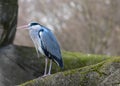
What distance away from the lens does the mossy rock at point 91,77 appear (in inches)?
299

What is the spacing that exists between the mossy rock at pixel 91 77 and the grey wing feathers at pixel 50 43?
0.72 metres

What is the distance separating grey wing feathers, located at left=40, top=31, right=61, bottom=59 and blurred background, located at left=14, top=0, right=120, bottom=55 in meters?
16.2

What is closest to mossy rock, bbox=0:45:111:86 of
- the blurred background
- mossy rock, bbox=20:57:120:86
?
mossy rock, bbox=20:57:120:86

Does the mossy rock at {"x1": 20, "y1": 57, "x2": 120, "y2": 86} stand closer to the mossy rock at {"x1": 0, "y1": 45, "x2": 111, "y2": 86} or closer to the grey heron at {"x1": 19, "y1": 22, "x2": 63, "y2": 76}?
the grey heron at {"x1": 19, "y1": 22, "x2": 63, "y2": 76}

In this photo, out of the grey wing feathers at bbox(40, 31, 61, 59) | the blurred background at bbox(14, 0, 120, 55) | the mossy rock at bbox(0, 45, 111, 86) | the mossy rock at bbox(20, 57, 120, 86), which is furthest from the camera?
the blurred background at bbox(14, 0, 120, 55)

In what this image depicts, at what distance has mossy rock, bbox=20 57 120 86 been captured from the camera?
7.58m

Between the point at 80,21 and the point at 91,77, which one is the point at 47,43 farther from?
the point at 80,21

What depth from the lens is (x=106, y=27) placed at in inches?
1025

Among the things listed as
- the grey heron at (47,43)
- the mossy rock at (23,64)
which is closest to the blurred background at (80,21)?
the mossy rock at (23,64)

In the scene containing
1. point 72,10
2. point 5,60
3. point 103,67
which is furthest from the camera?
point 72,10

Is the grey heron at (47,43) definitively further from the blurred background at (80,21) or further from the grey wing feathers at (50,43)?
the blurred background at (80,21)

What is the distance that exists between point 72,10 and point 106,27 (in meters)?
1.77

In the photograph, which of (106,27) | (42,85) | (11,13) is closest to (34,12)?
(106,27)

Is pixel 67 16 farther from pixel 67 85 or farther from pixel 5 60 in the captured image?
pixel 67 85
